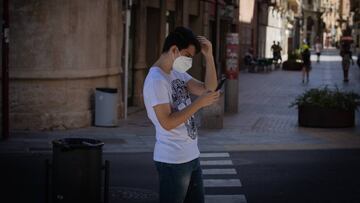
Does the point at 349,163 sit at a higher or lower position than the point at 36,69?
lower

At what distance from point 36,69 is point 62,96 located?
2.41ft


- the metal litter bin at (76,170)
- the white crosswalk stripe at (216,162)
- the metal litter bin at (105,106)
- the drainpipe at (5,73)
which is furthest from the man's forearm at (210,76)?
the metal litter bin at (105,106)

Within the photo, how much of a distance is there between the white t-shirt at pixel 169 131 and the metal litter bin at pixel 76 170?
4.23ft

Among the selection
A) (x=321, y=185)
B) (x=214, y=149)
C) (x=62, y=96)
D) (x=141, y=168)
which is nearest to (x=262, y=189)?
(x=321, y=185)

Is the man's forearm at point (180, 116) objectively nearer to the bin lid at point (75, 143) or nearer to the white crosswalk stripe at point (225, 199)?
the bin lid at point (75, 143)

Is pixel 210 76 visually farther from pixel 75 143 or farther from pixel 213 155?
pixel 213 155

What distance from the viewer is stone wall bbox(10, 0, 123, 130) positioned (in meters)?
15.4

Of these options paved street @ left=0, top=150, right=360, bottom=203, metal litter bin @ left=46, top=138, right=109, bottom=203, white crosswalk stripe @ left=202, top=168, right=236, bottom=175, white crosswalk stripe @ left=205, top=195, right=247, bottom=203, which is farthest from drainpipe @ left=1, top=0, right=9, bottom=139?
metal litter bin @ left=46, top=138, right=109, bottom=203

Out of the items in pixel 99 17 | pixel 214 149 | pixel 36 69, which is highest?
pixel 99 17

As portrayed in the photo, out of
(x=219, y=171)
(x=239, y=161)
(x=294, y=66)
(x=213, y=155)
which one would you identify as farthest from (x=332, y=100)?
(x=294, y=66)

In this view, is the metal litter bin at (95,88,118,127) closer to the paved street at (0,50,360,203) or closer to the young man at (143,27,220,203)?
the paved street at (0,50,360,203)

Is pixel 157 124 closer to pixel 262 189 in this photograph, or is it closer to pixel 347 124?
pixel 262 189

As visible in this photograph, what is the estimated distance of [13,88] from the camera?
50.6ft

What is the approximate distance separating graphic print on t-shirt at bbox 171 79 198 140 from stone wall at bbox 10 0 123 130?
1007 cm
